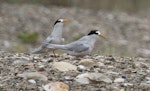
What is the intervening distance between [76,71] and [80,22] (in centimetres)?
875

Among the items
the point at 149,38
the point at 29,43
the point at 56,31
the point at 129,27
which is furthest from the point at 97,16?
the point at 56,31

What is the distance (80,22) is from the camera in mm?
15078

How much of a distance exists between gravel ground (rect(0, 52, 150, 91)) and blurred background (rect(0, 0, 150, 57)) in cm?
460

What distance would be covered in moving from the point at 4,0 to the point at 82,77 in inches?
399

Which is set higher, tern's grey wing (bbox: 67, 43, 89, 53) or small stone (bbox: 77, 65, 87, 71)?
tern's grey wing (bbox: 67, 43, 89, 53)

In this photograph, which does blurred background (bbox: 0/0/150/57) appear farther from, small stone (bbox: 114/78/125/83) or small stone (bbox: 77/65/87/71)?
small stone (bbox: 114/78/125/83)

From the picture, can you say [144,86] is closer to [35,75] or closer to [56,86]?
[56,86]

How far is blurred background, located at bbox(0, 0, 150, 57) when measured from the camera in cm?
1262

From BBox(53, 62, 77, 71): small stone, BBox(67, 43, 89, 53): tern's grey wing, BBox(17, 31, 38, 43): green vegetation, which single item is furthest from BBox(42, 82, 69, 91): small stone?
BBox(17, 31, 38, 43): green vegetation

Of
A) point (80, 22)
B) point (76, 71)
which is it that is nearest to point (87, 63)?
point (76, 71)

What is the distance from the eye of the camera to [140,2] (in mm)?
18234

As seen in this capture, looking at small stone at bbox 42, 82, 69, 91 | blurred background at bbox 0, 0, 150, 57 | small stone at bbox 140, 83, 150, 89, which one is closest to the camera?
small stone at bbox 42, 82, 69, 91

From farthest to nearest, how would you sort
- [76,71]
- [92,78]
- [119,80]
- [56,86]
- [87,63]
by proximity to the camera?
1. [87,63]
2. [76,71]
3. [119,80]
4. [92,78]
5. [56,86]

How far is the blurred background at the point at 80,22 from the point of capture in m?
12.6
